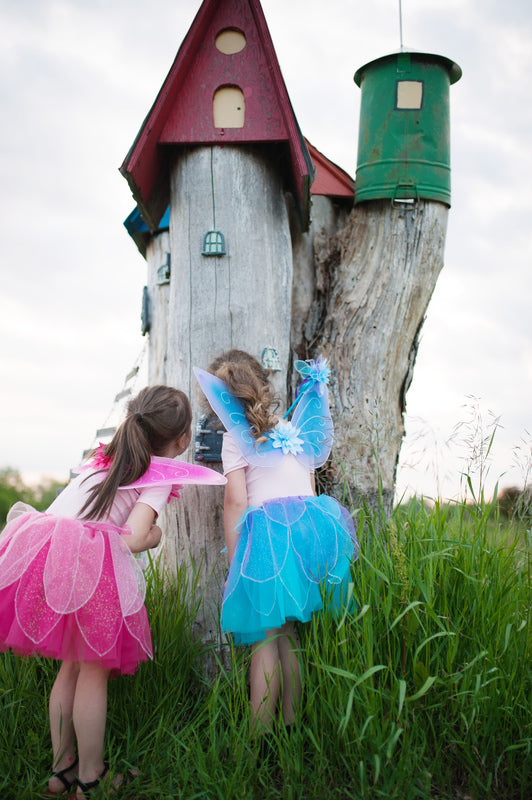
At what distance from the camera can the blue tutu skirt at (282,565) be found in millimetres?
2393

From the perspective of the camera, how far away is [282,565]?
7.92 feet

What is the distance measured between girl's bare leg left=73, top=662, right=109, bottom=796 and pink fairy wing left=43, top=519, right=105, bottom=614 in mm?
288

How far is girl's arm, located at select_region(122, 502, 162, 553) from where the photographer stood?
236cm

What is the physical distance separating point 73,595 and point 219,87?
293 cm

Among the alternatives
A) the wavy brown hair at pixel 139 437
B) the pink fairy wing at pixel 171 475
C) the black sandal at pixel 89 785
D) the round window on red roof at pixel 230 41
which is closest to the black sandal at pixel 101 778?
the black sandal at pixel 89 785

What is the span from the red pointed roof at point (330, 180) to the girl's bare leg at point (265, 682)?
3.03 m

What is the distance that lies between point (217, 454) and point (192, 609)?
0.78m

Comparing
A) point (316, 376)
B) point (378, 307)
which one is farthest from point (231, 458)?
point (378, 307)

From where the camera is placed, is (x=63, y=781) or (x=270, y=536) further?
(x=270, y=536)

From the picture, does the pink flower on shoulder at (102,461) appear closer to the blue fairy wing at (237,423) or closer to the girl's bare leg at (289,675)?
the blue fairy wing at (237,423)

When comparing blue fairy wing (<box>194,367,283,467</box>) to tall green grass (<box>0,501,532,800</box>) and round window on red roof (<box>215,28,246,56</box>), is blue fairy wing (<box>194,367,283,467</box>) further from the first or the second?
round window on red roof (<box>215,28,246,56</box>)

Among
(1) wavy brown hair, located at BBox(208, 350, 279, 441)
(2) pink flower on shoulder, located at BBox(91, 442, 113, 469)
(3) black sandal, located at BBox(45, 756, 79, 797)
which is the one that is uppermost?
(1) wavy brown hair, located at BBox(208, 350, 279, 441)

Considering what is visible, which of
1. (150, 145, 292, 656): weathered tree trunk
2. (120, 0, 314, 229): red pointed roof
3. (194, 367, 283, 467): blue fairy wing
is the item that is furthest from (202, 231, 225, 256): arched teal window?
(194, 367, 283, 467): blue fairy wing

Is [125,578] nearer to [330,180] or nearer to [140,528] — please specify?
[140,528]
